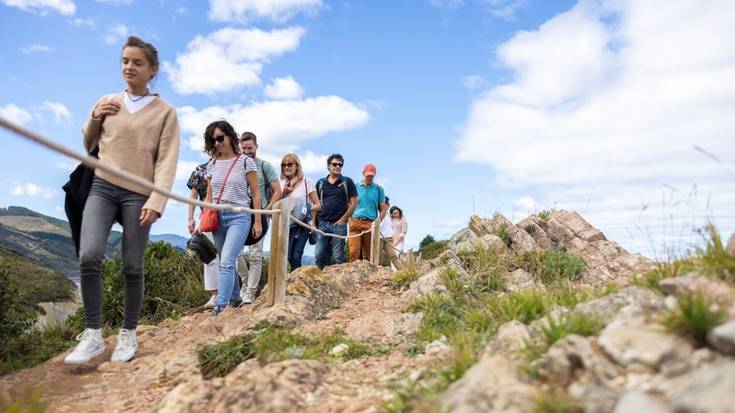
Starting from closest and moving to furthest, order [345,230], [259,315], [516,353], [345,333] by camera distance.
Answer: [516,353] → [345,333] → [259,315] → [345,230]

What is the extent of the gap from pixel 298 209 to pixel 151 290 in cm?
291

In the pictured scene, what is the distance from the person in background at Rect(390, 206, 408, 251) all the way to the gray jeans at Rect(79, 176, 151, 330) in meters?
7.98

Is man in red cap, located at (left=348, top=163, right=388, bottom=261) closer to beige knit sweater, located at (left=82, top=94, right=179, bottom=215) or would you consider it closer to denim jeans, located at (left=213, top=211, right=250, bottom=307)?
denim jeans, located at (left=213, top=211, right=250, bottom=307)

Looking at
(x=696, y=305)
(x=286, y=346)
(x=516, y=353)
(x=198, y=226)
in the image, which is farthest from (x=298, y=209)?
(x=696, y=305)

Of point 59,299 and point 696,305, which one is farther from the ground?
point 696,305

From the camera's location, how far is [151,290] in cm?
888

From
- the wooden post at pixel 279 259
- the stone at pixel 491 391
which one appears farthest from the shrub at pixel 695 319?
the wooden post at pixel 279 259

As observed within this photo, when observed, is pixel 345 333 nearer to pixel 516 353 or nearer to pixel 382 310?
pixel 382 310

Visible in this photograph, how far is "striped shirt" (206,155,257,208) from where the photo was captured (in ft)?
18.5

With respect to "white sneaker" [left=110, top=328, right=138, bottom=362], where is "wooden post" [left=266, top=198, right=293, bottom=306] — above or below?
above

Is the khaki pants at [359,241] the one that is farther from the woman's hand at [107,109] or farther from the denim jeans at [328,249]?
the woman's hand at [107,109]

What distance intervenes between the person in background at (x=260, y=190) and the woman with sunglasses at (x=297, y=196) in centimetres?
100

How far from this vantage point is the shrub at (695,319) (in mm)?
2150

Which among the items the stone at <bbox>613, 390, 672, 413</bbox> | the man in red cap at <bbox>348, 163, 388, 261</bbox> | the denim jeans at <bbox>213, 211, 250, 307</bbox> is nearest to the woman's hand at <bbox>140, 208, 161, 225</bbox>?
the denim jeans at <bbox>213, 211, 250, 307</bbox>
